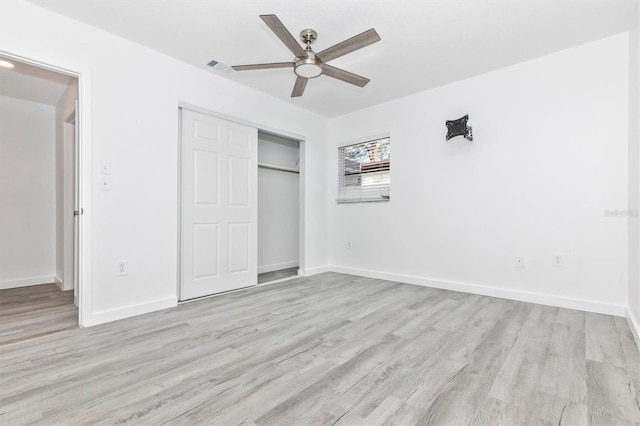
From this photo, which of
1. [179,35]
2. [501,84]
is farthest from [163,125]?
[501,84]

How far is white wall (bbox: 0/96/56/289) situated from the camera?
163 inches

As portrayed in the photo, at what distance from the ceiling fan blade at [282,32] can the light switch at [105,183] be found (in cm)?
197

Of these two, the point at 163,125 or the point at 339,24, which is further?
the point at 163,125

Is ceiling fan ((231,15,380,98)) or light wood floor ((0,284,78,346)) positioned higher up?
ceiling fan ((231,15,380,98))

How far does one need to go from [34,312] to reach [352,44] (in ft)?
12.6

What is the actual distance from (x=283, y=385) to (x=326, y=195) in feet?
12.1

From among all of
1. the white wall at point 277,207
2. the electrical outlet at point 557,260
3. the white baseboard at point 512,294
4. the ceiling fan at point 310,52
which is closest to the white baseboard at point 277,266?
the white wall at point 277,207

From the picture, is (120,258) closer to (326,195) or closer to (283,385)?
(283,385)

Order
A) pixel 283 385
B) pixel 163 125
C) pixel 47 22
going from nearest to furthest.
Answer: pixel 283 385 → pixel 47 22 → pixel 163 125

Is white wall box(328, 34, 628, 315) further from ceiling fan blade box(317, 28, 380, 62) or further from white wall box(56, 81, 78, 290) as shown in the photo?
white wall box(56, 81, 78, 290)

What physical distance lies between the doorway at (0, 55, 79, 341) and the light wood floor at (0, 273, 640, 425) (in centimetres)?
192

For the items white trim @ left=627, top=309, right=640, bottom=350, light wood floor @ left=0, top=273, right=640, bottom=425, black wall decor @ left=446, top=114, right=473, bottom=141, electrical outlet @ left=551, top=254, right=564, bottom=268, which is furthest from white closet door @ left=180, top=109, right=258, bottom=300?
white trim @ left=627, top=309, right=640, bottom=350

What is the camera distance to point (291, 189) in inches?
220

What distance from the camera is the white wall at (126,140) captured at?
2.53 metres
